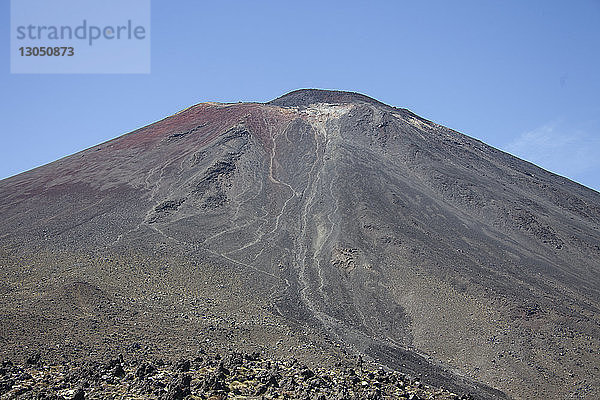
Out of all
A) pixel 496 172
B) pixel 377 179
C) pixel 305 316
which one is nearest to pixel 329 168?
pixel 377 179

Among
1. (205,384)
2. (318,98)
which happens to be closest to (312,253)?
(205,384)

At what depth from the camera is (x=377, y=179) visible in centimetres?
5709

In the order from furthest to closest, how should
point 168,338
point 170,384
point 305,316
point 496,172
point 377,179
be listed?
point 496,172 < point 377,179 < point 305,316 < point 168,338 < point 170,384

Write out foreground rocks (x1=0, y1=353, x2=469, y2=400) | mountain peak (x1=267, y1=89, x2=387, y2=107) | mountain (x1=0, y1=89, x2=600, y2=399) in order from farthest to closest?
mountain peak (x1=267, y1=89, x2=387, y2=107)
mountain (x1=0, y1=89, x2=600, y2=399)
foreground rocks (x1=0, y1=353, x2=469, y2=400)

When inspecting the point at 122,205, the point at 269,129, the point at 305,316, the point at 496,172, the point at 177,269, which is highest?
the point at 269,129

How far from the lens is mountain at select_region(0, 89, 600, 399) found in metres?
29.8

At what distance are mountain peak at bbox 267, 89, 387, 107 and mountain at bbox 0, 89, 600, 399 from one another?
8317 mm

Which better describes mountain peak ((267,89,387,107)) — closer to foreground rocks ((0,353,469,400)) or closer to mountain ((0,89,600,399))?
mountain ((0,89,600,399))

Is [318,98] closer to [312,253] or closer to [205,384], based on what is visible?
[312,253]

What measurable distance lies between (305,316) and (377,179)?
2508 centimetres

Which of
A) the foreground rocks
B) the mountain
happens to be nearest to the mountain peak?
the mountain

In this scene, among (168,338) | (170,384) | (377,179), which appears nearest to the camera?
(170,384)

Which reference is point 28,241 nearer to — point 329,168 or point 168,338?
point 168,338

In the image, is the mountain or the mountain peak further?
the mountain peak
